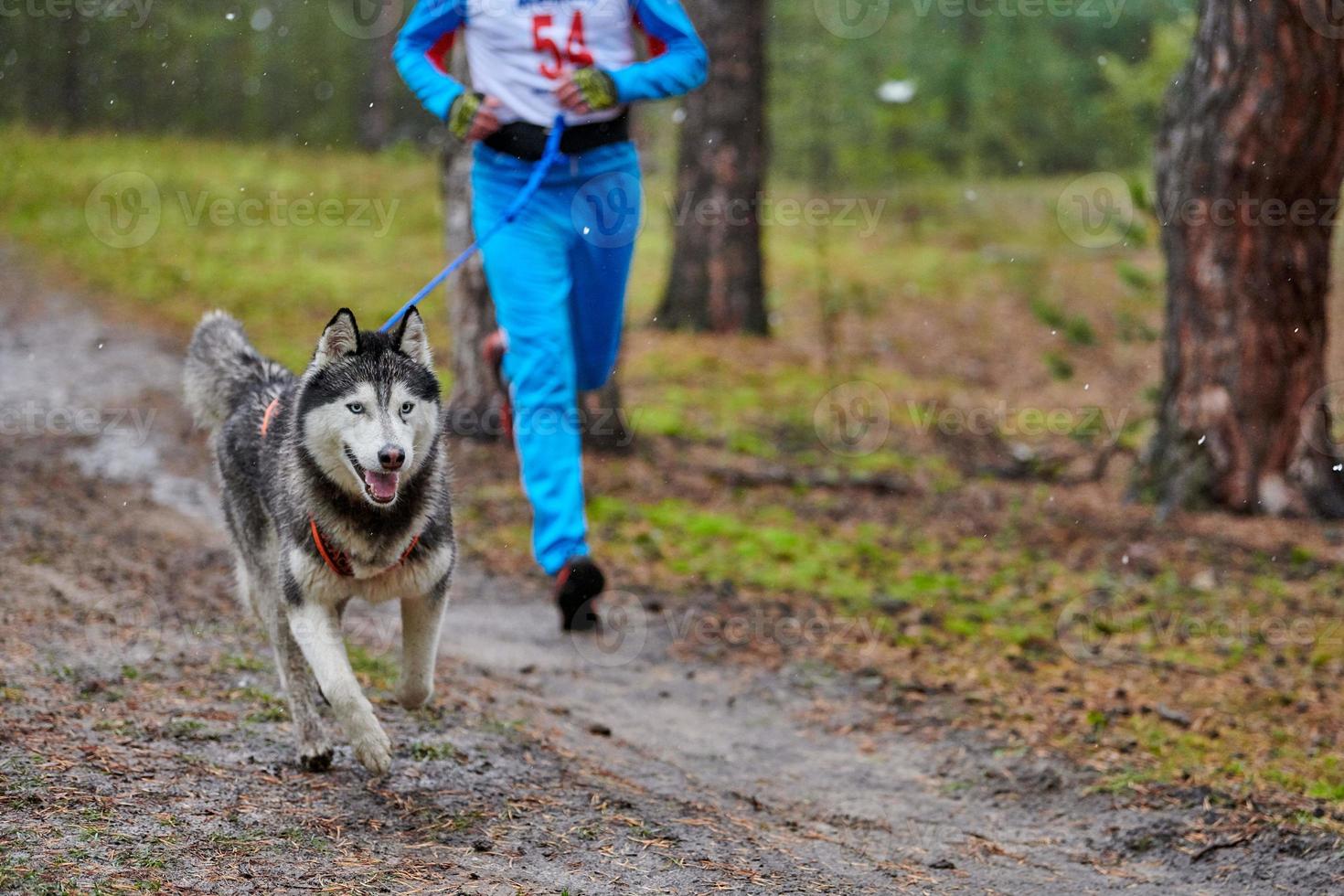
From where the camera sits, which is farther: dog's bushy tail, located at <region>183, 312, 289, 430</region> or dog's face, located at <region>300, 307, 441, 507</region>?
dog's bushy tail, located at <region>183, 312, 289, 430</region>

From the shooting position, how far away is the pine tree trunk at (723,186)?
494 inches

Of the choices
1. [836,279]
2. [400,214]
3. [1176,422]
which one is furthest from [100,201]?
[1176,422]

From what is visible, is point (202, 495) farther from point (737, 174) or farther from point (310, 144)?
point (310, 144)

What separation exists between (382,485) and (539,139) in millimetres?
2030

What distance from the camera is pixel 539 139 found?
16.6ft

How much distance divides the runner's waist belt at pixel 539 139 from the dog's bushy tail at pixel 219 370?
130 centimetres

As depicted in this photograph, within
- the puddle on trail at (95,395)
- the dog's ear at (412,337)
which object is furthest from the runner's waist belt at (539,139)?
the puddle on trail at (95,395)

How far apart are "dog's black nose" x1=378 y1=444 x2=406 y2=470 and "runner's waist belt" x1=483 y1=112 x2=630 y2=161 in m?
1.98

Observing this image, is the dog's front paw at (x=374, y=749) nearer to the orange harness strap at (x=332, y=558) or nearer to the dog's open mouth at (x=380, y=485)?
the orange harness strap at (x=332, y=558)

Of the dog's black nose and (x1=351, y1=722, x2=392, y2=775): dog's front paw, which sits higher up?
the dog's black nose

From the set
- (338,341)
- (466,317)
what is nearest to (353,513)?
(338,341)

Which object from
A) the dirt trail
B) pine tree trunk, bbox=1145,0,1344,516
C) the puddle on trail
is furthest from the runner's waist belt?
pine tree trunk, bbox=1145,0,1344,516

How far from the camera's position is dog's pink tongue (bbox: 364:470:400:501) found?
358cm

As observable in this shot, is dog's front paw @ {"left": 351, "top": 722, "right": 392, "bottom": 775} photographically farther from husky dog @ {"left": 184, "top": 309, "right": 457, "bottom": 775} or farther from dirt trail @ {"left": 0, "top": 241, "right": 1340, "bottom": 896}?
dirt trail @ {"left": 0, "top": 241, "right": 1340, "bottom": 896}
